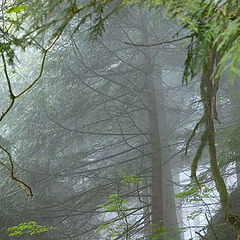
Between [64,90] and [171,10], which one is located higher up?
[64,90]

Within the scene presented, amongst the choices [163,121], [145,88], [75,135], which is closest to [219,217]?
[145,88]

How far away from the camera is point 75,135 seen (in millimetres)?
9164

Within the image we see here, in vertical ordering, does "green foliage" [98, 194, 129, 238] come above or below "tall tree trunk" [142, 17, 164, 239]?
below

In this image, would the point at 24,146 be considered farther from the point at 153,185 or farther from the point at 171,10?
the point at 171,10

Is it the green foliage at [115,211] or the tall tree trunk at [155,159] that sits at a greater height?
the tall tree trunk at [155,159]

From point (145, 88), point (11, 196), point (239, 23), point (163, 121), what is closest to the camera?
point (239, 23)

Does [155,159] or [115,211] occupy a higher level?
[155,159]

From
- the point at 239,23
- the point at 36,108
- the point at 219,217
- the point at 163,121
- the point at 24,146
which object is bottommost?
the point at 239,23

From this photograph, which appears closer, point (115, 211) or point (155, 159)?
point (115, 211)

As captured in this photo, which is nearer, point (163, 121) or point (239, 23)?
point (239, 23)

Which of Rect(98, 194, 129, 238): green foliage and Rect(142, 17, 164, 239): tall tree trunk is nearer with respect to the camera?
Rect(98, 194, 129, 238): green foliage

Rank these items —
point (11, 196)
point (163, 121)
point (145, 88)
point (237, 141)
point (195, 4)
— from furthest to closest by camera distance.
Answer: point (163, 121) → point (145, 88) → point (11, 196) → point (237, 141) → point (195, 4)

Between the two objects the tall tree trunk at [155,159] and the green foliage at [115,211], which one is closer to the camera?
the green foliage at [115,211]

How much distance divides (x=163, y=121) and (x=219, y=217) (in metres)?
4.78
